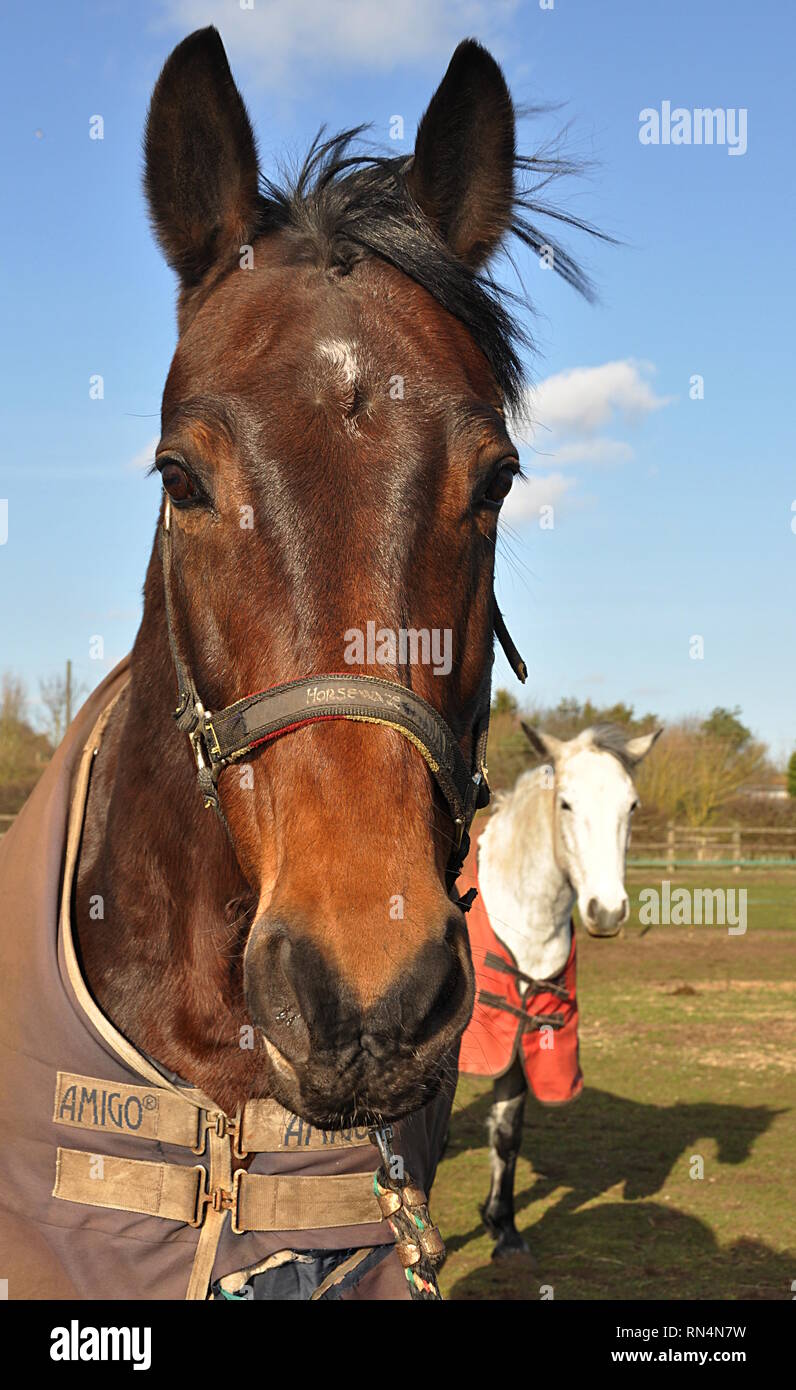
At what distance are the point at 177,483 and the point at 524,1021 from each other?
5.81 meters

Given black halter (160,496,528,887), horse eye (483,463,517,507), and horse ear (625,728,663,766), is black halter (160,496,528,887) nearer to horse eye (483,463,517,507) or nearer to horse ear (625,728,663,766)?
horse eye (483,463,517,507)

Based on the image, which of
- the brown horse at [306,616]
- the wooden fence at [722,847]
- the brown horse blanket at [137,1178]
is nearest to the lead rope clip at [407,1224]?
the brown horse blanket at [137,1178]

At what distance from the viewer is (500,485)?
2.31 meters

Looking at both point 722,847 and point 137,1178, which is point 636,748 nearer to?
point 137,1178

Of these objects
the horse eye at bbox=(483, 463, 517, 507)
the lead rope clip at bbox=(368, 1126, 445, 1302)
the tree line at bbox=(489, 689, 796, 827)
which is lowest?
the lead rope clip at bbox=(368, 1126, 445, 1302)

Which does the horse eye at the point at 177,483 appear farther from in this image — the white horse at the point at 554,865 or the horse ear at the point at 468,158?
the white horse at the point at 554,865

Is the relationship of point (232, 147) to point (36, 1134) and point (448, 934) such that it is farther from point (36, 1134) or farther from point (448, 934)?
point (36, 1134)

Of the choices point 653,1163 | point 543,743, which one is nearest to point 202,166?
point 543,743

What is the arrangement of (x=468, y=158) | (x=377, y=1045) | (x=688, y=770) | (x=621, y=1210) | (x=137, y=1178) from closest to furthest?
1. (x=377, y=1045)
2. (x=137, y=1178)
3. (x=468, y=158)
4. (x=621, y=1210)
5. (x=688, y=770)

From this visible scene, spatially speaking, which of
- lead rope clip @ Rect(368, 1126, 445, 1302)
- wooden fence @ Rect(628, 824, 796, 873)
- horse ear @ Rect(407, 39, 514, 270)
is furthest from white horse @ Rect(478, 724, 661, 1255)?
wooden fence @ Rect(628, 824, 796, 873)

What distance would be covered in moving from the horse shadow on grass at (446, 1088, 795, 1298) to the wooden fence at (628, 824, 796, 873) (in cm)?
1838

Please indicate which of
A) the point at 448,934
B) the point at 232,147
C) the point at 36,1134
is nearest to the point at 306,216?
the point at 232,147

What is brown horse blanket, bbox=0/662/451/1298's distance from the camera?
7.50ft

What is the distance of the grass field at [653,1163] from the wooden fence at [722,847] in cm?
1478
